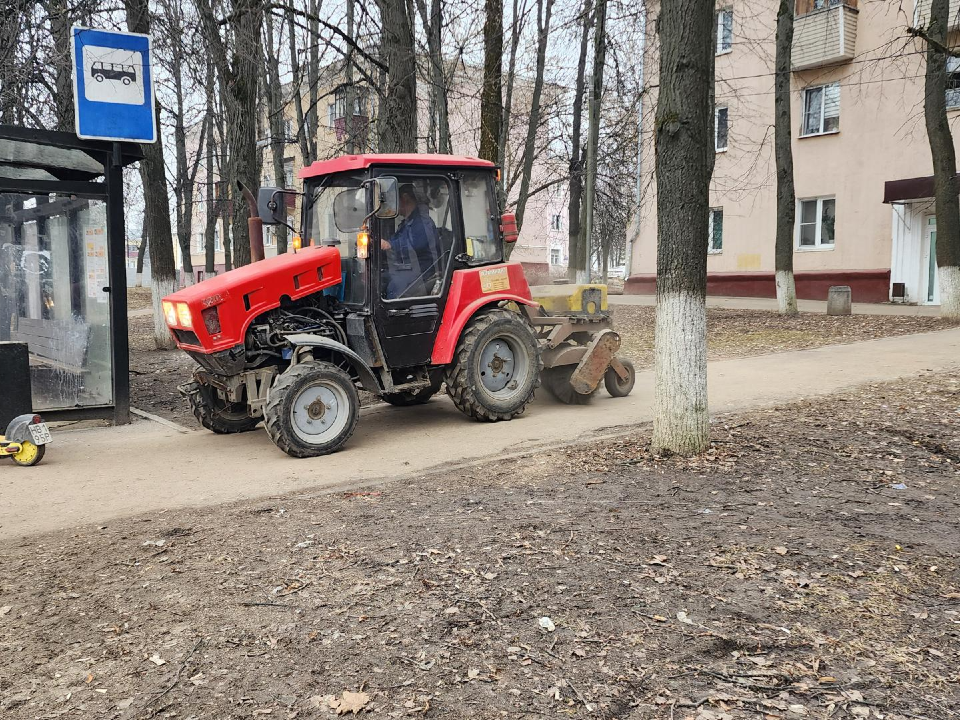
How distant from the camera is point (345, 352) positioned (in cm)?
728

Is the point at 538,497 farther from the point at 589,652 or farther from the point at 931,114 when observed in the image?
the point at 931,114

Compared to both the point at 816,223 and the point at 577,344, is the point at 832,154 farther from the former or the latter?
the point at 577,344

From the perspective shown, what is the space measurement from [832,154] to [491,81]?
13354 millimetres

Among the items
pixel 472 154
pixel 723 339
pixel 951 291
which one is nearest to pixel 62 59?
pixel 723 339

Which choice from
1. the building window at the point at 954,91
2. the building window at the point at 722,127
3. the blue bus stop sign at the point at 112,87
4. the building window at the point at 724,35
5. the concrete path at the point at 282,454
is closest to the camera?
the concrete path at the point at 282,454

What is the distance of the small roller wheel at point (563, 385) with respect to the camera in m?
9.14

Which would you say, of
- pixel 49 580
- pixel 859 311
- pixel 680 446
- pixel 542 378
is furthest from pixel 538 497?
pixel 859 311

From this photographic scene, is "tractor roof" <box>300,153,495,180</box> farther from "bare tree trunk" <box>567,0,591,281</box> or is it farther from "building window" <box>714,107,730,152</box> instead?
"building window" <box>714,107,730,152</box>

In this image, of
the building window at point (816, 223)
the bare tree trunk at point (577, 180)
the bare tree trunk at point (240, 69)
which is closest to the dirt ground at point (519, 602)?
the bare tree trunk at point (240, 69)

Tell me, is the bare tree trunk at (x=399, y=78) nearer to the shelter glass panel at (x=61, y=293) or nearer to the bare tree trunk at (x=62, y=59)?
the bare tree trunk at (x=62, y=59)

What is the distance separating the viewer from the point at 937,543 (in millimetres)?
4414

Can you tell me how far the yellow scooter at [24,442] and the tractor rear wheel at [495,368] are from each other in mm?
3581

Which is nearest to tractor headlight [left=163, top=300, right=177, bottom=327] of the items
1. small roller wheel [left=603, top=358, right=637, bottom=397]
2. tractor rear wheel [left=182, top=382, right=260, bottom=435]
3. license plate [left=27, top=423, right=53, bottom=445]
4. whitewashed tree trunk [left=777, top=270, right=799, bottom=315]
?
tractor rear wheel [left=182, top=382, right=260, bottom=435]

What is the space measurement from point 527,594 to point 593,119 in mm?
17169
